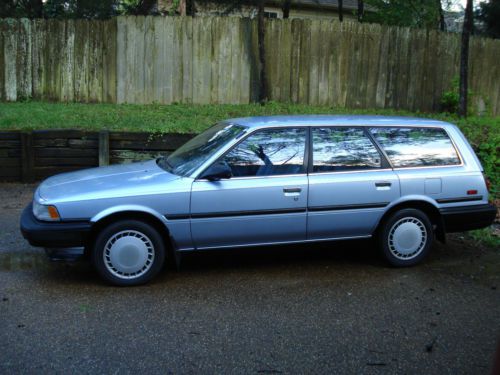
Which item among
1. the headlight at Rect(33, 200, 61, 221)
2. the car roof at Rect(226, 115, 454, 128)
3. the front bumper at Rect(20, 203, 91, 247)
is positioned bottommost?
the front bumper at Rect(20, 203, 91, 247)

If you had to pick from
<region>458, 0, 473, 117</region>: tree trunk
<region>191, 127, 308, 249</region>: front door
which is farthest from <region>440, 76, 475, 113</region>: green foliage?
<region>191, 127, 308, 249</region>: front door

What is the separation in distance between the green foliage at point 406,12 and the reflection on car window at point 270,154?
13745mm

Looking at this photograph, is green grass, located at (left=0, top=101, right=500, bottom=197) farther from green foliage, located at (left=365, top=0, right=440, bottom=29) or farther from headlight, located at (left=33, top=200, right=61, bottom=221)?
green foliage, located at (left=365, top=0, right=440, bottom=29)

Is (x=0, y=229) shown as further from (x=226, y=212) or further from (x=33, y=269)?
(x=226, y=212)

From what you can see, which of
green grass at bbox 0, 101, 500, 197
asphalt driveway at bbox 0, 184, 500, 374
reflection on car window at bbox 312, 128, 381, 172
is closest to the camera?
asphalt driveway at bbox 0, 184, 500, 374

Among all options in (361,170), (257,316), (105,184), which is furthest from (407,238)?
(105,184)

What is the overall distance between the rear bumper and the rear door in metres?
0.65

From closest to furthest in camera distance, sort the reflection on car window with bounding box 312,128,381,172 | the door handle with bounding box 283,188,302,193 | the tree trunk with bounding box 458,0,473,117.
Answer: the door handle with bounding box 283,188,302,193
the reflection on car window with bounding box 312,128,381,172
the tree trunk with bounding box 458,0,473,117

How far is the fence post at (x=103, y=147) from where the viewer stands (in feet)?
32.0

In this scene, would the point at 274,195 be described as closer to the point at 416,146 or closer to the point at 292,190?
the point at 292,190

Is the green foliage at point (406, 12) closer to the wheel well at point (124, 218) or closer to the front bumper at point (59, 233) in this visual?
the wheel well at point (124, 218)

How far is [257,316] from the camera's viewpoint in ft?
15.7

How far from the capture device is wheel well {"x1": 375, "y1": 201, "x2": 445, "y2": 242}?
Result: 6066mm

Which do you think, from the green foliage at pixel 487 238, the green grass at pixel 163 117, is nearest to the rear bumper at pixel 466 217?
the green foliage at pixel 487 238
